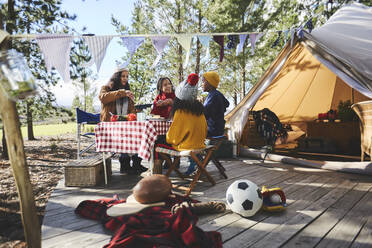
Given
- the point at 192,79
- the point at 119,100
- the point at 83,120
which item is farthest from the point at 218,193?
the point at 83,120

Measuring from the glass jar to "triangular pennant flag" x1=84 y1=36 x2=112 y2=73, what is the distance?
6.89 ft

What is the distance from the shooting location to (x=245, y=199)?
201 centimetres

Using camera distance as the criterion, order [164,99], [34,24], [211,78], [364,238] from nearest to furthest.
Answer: [364,238] → [211,78] → [164,99] → [34,24]

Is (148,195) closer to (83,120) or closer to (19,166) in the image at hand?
(19,166)

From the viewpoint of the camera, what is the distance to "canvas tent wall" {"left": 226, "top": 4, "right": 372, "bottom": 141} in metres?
3.69

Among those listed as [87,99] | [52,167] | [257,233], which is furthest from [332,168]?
[87,99]

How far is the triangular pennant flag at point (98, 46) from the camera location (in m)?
2.96

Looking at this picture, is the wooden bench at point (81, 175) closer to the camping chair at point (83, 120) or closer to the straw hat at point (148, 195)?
the straw hat at point (148, 195)

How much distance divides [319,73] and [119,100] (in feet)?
16.5

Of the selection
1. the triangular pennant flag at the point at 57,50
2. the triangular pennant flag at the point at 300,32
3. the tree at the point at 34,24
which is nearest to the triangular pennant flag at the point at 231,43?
the triangular pennant flag at the point at 300,32

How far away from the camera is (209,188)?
2873 millimetres

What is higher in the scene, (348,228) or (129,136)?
(129,136)

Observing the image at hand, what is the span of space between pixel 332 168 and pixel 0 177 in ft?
19.6

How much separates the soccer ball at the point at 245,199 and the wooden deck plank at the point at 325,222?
0.39 metres
